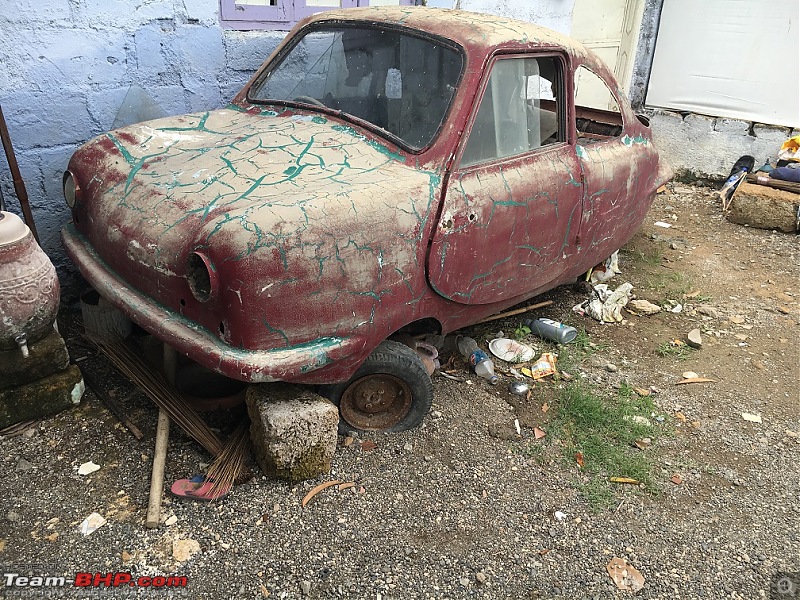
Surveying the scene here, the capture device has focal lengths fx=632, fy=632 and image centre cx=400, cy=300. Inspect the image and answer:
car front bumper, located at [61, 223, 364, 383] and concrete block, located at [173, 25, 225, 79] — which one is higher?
concrete block, located at [173, 25, 225, 79]

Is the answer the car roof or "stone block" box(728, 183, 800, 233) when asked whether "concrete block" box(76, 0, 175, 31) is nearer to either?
the car roof

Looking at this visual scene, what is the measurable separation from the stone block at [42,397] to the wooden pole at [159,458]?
1.42 feet

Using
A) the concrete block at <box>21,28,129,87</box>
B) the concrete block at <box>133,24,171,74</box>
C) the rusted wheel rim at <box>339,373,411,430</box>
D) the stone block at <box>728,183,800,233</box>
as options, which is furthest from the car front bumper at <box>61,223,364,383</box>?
the stone block at <box>728,183,800,233</box>

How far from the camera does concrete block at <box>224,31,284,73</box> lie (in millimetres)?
4277

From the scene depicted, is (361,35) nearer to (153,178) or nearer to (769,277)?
(153,178)

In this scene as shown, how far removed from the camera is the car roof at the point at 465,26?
313 centimetres

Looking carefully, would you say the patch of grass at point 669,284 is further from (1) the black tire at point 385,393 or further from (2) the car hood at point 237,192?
(2) the car hood at point 237,192

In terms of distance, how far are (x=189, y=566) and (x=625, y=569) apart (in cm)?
168

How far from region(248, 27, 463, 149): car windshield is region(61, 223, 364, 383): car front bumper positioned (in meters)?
1.09

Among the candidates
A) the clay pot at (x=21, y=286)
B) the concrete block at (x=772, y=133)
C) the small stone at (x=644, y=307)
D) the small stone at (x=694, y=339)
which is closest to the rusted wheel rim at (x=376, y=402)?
the clay pot at (x=21, y=286)

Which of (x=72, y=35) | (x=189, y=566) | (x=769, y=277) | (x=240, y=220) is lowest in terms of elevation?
(x=769, y=277)

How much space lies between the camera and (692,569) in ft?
8.21

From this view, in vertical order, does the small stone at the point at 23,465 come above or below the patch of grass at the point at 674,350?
above

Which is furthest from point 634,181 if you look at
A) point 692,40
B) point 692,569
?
point 692,40
